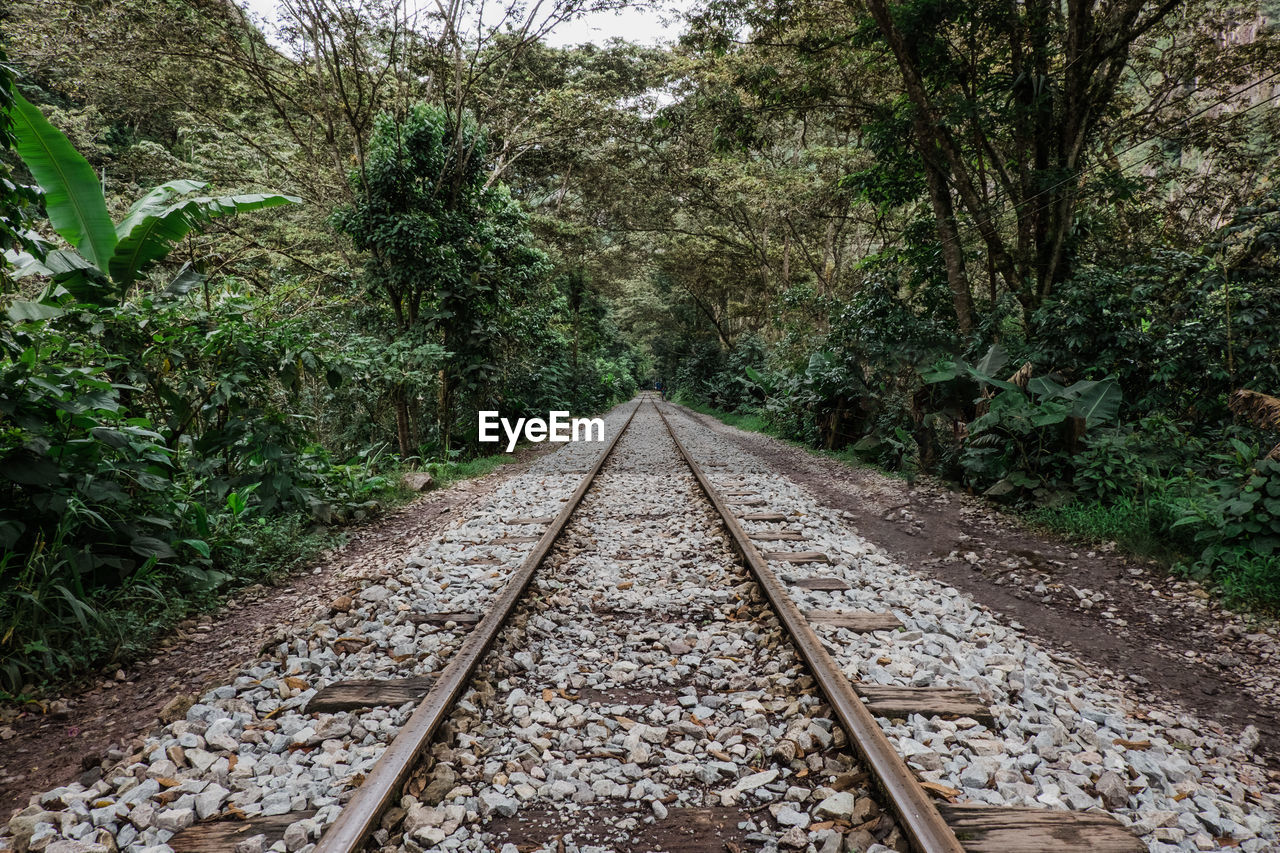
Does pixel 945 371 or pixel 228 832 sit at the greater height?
pixel 945 371

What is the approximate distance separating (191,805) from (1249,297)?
27.0 ft

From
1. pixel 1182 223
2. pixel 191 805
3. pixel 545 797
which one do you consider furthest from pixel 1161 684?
pixel 1182 223

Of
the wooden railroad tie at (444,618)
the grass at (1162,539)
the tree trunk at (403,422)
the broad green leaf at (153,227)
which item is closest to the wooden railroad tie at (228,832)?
the wooden railroad tie at (444,618)

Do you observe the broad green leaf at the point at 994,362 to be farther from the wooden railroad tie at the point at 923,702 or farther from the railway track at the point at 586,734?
the wooden railroad tie at the point at 923,702

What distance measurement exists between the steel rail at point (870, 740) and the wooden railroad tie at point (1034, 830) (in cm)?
10

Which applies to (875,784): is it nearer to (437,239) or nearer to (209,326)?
(209,326)

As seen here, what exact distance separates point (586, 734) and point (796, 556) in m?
2.69

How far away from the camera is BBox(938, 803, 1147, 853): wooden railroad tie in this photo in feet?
6.28

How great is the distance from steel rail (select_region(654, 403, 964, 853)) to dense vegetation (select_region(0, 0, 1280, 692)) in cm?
326

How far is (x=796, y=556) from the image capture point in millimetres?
4875

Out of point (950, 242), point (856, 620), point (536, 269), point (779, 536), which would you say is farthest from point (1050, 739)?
point (536, 269)

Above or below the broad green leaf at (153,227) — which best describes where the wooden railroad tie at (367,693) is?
below

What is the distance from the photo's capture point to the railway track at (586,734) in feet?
6.69

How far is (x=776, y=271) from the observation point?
20.3 m
